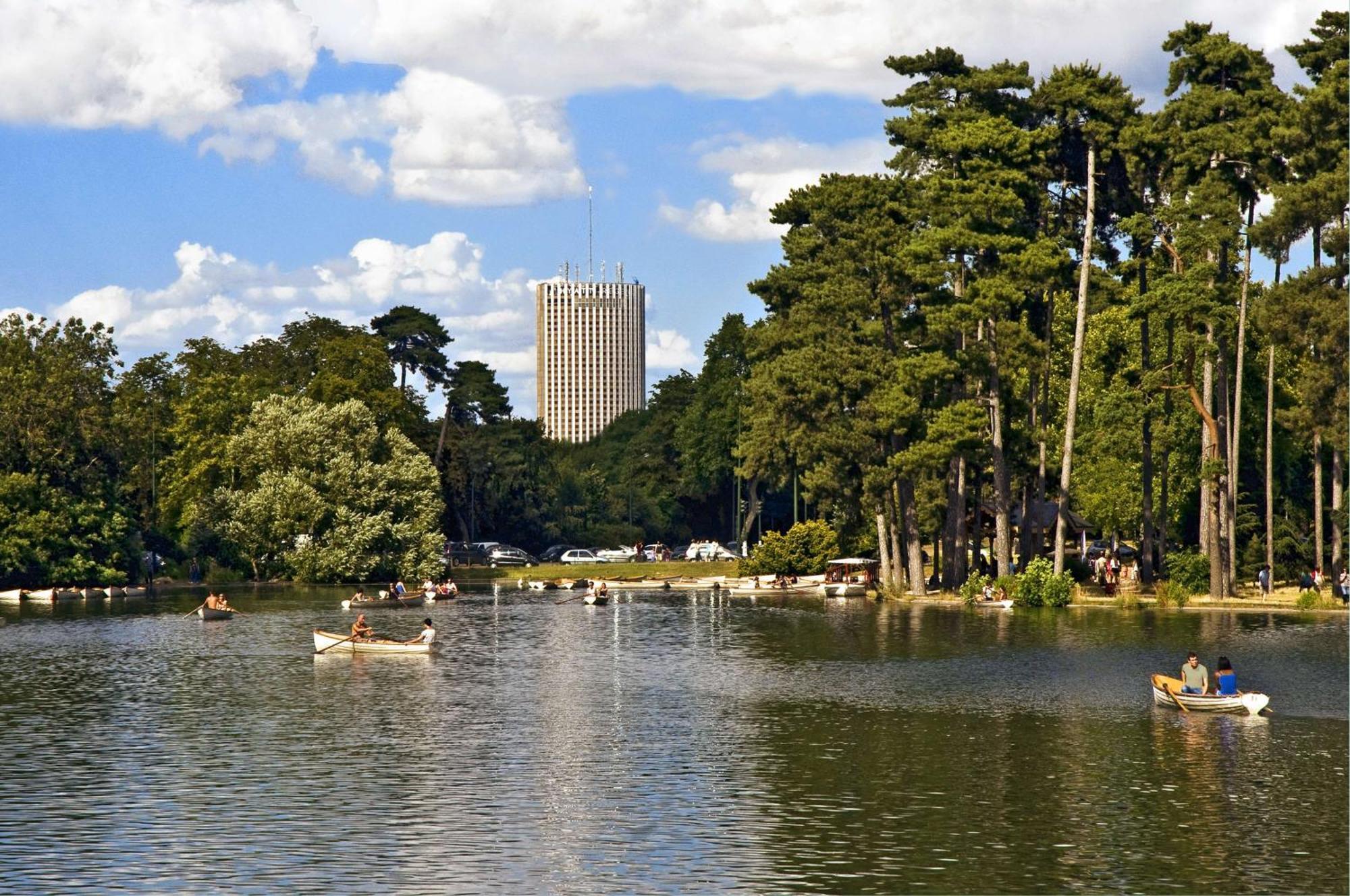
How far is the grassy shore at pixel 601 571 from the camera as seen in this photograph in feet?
422

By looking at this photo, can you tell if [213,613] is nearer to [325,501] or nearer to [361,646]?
[361,646]

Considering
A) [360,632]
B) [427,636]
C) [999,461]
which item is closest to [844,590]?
[999,461]

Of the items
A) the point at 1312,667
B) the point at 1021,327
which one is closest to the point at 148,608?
the point at 1021,327

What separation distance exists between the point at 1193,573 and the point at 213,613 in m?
48.5

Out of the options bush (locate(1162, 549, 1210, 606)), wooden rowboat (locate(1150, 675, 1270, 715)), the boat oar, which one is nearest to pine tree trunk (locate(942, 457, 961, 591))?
bush (locate(1162, 549, 1210, 606))

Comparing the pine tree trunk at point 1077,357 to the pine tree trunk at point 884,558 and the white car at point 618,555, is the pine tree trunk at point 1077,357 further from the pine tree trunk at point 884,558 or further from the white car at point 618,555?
the white car at point 618,555

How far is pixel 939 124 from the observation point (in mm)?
91938

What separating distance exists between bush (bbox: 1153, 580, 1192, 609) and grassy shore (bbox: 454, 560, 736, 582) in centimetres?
4712

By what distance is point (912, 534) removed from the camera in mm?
96438

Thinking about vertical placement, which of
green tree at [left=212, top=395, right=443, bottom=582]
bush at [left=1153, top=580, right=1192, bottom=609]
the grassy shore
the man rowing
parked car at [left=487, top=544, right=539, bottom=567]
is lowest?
the man rowing

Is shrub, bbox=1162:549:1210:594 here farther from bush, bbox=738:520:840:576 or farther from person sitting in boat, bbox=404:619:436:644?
person sitting in boat, bbox=404:619:436:644

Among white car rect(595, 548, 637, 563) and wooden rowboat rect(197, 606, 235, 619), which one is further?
white car rect(595, 548, 637, 563)

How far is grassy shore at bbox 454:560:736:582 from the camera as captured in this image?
12850 centimetres

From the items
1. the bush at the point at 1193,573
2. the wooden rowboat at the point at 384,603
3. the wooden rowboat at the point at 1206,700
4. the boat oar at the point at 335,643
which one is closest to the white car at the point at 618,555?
the wooden rowboat at the point at 384,603
